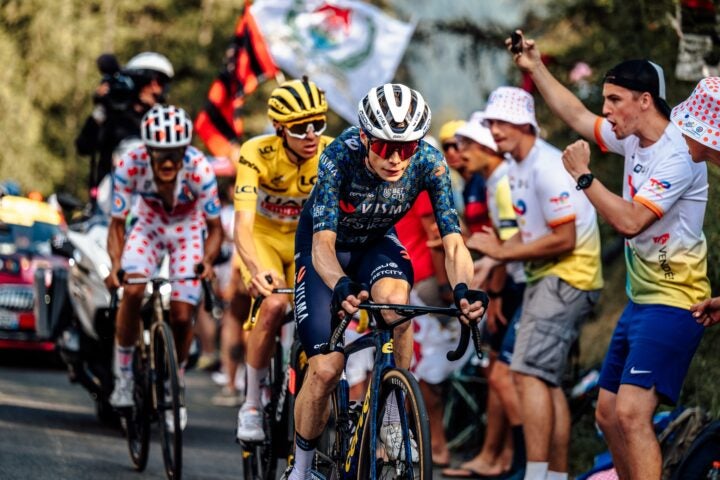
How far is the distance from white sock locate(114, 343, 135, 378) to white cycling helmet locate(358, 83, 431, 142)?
3.85m

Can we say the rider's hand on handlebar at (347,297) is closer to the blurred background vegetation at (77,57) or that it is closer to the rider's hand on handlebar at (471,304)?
the rider's hand on handlebar at (471,304)

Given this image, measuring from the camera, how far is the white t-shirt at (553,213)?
28.0 ft

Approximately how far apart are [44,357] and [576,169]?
38.3 feet

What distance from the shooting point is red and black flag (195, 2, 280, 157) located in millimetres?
15281

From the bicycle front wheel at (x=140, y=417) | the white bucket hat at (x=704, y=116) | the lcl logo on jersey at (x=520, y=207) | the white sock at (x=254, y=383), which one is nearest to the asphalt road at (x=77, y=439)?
the bicycle front wheel at (x=140, y=417)

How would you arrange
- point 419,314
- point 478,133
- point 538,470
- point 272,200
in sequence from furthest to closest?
1. point 478,133
2. point 272,200
3. point 538,470
4. point 419,314

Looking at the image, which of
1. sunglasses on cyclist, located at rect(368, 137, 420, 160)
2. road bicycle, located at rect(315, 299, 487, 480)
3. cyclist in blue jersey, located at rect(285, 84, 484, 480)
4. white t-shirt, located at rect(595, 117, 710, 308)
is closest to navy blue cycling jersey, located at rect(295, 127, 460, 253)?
cyclist in blue jersey, located at rect(285, 84, 484, 480)

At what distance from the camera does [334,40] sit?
51.5ft

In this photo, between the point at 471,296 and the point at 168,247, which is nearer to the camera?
the point at 471,296

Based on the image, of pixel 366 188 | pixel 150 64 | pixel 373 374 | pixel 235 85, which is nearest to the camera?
pixel 373 374

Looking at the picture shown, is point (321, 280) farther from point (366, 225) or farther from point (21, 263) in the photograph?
point (21, 263)

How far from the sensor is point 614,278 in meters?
13.7

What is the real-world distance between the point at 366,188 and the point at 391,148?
0.35 m

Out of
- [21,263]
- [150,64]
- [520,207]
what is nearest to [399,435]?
A: [520,207]
